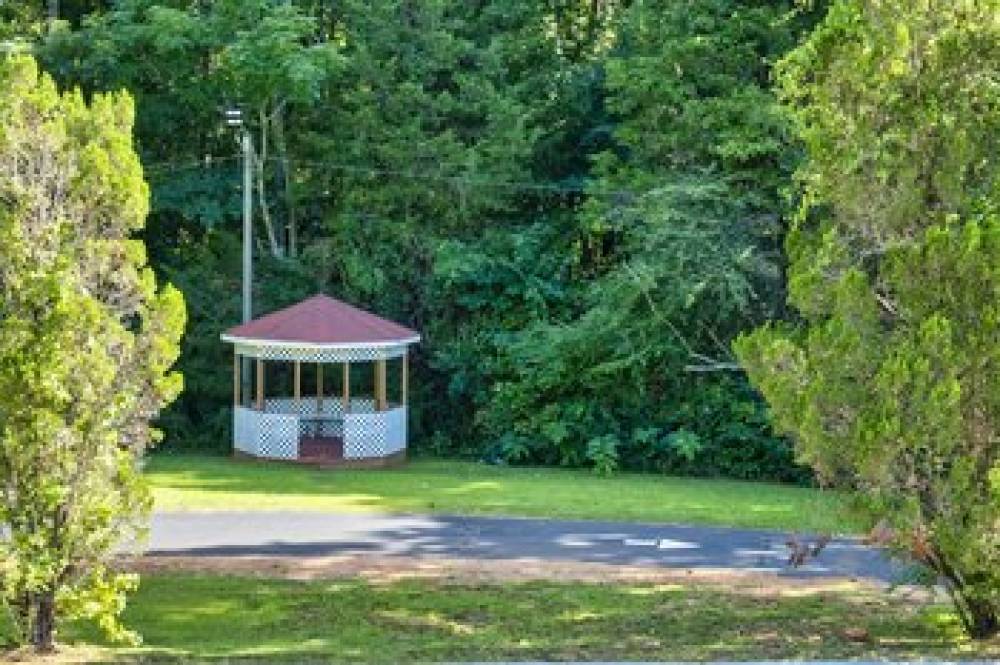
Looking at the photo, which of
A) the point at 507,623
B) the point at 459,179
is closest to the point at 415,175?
the point at 459,179

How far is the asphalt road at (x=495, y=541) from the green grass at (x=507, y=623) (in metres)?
1.63

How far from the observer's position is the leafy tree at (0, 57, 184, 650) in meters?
11.7

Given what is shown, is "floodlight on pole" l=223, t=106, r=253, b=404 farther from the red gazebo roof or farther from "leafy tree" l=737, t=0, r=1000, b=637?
"leafy tree" l=737, t=0, r=1000, b=637

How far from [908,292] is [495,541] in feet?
24.8

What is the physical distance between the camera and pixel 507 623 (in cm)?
1348

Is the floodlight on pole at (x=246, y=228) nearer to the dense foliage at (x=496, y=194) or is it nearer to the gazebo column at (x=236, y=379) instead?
the gazebo column at (x=236, y=379)

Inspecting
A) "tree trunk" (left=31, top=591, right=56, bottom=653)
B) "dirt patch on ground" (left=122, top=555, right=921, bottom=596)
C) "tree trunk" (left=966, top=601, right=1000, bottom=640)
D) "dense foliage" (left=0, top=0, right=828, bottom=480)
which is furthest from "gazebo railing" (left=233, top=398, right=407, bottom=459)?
"tree trunk" (left=966, top=601, right=1000, bottom=640)

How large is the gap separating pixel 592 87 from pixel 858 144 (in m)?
18.2

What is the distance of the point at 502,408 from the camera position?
27531 millimetres

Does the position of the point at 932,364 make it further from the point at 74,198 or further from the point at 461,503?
the point at 461,503

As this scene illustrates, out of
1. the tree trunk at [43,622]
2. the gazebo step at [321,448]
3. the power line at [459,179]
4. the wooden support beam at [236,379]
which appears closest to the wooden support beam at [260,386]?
the wooden support beam at [236,379]

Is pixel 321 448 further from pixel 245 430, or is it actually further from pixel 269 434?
pixel 245 430

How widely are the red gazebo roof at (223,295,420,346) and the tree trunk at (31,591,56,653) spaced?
1407 cm

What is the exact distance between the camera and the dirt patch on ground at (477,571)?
51.7 ft
